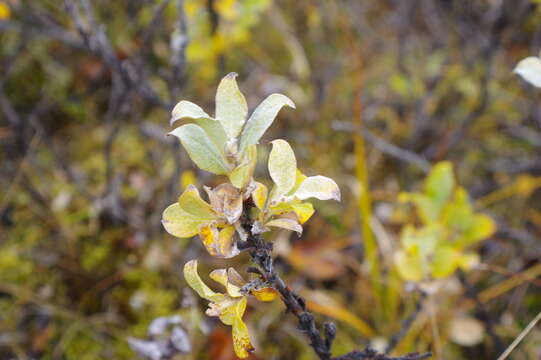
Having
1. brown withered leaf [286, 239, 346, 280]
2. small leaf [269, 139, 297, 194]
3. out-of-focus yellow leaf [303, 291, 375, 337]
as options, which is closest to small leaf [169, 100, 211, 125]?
small leaf [269, 139, 297, 194]

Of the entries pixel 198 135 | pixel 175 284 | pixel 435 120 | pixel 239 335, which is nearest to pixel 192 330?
pixel 175 284

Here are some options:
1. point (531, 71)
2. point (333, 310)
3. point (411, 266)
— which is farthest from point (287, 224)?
point (333, 310)

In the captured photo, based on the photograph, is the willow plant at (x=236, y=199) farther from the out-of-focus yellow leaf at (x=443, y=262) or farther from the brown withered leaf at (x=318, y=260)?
the brown withered leaf at (x=318, y=260)

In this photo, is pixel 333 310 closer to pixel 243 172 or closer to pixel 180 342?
pixel 180 342

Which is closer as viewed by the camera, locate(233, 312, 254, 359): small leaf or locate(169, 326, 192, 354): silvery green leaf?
locate(233, 312, 254, 359): small leaf

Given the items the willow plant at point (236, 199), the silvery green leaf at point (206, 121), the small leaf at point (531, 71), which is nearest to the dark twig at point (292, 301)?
the willow plant at point (236, 199)

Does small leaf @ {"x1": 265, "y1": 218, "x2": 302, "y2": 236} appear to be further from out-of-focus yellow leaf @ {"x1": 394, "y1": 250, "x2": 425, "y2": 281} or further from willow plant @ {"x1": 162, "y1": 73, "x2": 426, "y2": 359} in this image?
out-of-focus yellow leaf @ {"x1": 394, "y1": 250, "x2": 425, "y2": 281}

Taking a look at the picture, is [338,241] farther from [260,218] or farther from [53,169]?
[53,169]

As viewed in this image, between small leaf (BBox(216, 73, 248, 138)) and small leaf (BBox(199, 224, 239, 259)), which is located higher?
small leaf (BBox(216, 73, 248, 138))

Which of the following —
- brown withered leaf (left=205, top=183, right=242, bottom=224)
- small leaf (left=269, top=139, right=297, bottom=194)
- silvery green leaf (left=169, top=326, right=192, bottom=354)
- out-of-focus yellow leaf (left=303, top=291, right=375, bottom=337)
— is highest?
small leaf (left=269, top=139, right=297, bottom=194)
